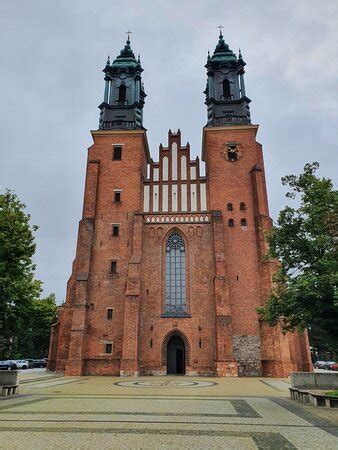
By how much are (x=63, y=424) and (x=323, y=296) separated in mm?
8064

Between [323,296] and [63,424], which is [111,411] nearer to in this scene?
[63,424]

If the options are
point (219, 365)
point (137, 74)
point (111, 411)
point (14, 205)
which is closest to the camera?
point (111, 411)

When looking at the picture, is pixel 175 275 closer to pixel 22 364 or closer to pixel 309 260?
pixel 309 260

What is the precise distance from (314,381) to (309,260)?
19.1 feet

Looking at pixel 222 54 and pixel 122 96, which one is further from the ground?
pixel 222 54

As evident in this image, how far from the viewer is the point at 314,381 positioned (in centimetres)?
1432

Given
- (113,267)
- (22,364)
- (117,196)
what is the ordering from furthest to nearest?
(22,364) → (117,196) → (113,267)

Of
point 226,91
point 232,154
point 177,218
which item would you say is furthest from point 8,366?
point 226,91

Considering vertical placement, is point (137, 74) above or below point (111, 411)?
above

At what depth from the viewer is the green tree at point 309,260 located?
425 inches

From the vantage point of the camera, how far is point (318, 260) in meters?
11.2

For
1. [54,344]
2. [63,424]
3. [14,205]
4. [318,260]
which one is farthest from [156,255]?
[63,424]

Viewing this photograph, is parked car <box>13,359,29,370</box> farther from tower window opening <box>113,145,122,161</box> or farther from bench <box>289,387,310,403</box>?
bench <box>289,387,310,403</box>

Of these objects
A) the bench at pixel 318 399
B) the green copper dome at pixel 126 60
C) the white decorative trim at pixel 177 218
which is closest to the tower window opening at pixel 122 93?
the green copper dome at pixel 126 60
